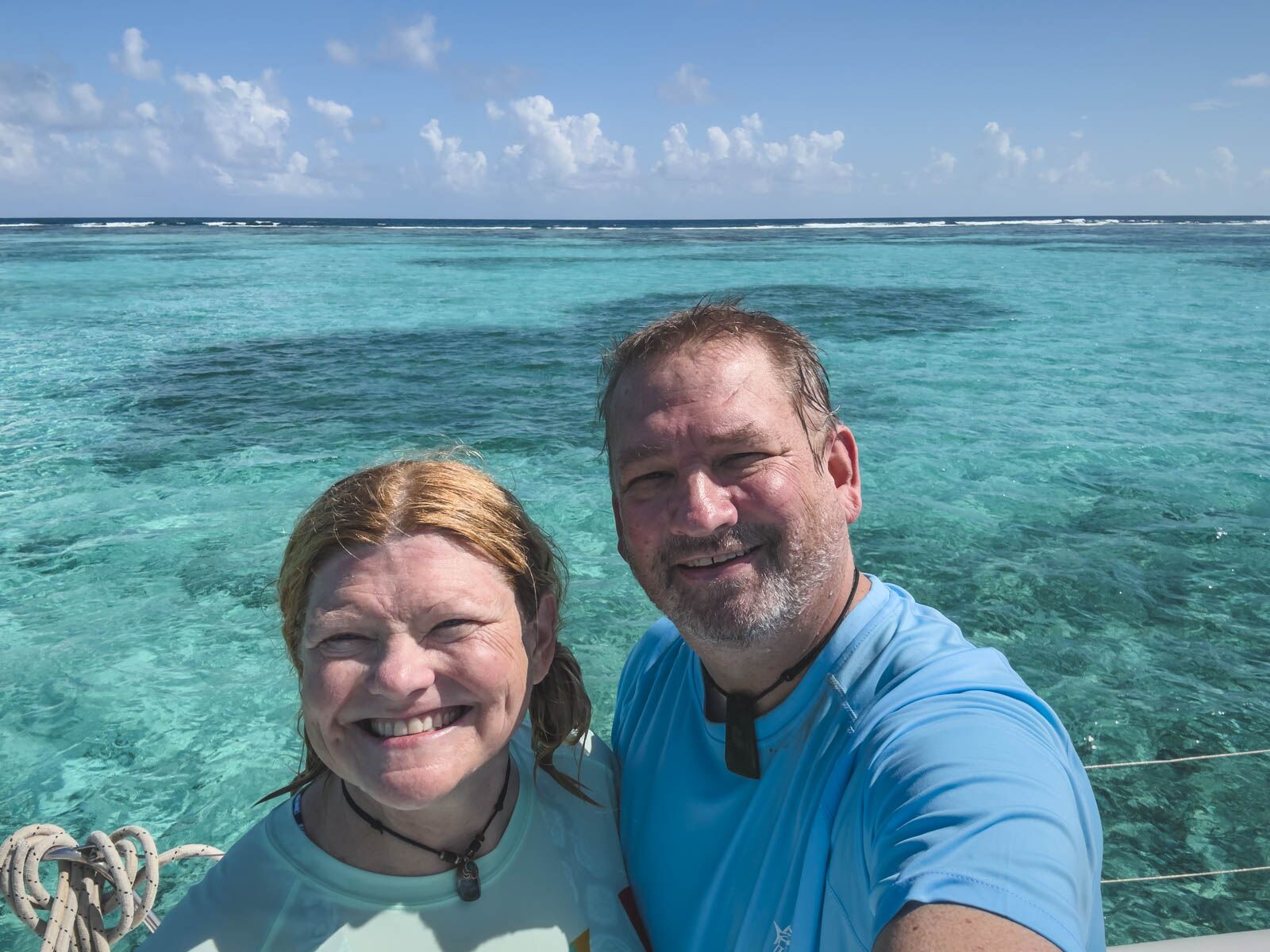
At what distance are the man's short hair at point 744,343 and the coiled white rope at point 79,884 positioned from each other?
165cm

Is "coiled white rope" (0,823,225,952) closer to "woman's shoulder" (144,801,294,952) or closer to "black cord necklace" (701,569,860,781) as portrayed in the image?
"woman's shoulder" (144,801,294,952)

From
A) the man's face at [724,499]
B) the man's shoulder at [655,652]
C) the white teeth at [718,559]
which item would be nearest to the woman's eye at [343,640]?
the man's face at [724,499]

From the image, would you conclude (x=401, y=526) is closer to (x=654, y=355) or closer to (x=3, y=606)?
(x=654, y=355)

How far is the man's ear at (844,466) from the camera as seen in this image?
205 cm

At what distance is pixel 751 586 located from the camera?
1.80m

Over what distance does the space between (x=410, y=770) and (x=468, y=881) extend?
26 cm

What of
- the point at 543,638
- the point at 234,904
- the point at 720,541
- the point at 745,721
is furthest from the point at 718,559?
the point at 234,904

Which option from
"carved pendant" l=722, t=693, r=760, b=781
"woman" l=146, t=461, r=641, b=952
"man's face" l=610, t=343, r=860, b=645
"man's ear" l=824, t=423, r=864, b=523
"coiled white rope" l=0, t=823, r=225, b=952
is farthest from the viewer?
"coiled white rope" l=0, t=823, r=225, b=952

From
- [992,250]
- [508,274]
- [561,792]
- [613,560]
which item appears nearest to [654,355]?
[561,792]

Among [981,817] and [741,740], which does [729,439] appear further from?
[981,817]

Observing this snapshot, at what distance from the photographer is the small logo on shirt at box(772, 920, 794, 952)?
1.45m

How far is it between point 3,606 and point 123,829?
5.13 meters

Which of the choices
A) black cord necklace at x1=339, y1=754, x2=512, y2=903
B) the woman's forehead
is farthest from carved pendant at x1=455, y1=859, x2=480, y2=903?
the woman's forehead

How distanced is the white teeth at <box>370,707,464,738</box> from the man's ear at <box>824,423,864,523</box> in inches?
40.3
